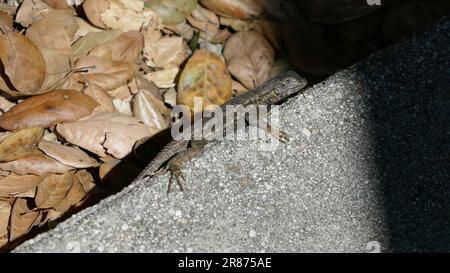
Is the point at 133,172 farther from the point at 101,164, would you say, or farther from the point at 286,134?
the point at 286,134

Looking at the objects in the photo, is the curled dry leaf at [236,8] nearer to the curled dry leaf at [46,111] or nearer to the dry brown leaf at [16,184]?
the curled dry leaf at [46,111]

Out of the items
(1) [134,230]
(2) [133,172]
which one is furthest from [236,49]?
(1) [134,230]

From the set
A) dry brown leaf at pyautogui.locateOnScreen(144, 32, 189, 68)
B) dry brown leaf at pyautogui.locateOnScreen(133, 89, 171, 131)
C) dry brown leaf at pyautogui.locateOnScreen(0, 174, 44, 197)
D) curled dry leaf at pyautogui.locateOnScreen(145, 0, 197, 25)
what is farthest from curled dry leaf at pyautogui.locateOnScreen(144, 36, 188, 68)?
dry brown leaf at pyautogui.locateOnScreen(0, 174, 44, 197)

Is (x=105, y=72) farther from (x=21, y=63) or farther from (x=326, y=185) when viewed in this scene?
(x=326, y=185)

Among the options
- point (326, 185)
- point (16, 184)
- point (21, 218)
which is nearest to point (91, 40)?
point (16, 184)

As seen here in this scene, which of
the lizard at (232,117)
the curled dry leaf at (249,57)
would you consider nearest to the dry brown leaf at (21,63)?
the lizard at (232,117)

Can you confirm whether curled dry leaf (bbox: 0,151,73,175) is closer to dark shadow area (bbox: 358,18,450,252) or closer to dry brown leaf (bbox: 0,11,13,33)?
dry brown leaf (bbox: 0,11,13,33)
